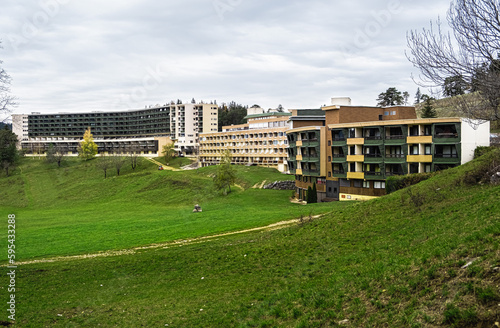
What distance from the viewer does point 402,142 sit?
5941 cm

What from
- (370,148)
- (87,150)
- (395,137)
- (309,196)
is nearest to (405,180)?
(395,137)

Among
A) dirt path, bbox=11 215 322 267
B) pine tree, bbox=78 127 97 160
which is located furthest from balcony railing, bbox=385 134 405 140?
pine tree, bbox=78 127 97 160

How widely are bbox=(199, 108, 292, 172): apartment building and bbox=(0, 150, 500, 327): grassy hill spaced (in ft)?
283

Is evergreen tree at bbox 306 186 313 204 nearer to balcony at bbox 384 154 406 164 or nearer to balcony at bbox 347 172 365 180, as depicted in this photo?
balcony at bbox 347 172 365 180

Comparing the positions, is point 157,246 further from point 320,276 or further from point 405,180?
point 405,180

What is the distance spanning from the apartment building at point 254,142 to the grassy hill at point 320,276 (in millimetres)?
86230

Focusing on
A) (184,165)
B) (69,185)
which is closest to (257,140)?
(184,165)

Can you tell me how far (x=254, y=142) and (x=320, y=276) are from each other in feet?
372

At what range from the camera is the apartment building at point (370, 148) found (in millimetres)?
55719

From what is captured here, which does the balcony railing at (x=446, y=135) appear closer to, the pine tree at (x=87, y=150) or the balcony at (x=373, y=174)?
the balcony at (x=373, y=174)

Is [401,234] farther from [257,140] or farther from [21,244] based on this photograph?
[257,140]

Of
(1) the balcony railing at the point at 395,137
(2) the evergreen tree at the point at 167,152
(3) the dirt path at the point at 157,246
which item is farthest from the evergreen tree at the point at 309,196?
(2) the evergreen tree at the point at 167,152

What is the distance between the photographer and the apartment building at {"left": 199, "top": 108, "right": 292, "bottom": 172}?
12162 cm

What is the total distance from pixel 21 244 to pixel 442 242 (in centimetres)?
3816
